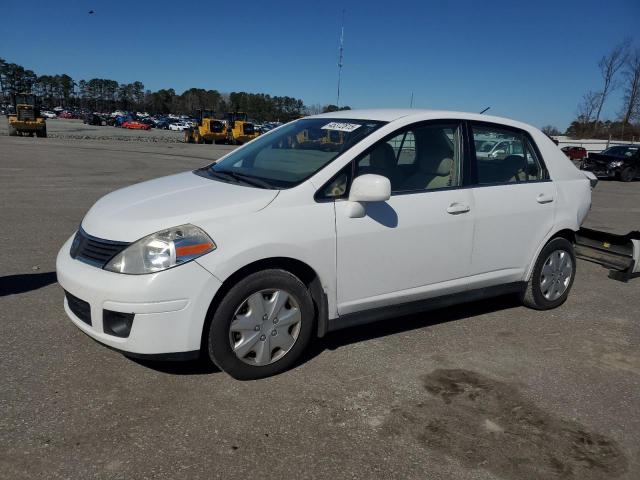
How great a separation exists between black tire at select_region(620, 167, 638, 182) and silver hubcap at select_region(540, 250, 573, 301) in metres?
19.3

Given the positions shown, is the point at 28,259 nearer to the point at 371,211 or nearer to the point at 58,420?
the point at 58,420

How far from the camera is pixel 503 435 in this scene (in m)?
2.94

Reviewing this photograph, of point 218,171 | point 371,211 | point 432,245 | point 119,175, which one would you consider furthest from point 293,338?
point 119,175

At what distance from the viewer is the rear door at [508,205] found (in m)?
4.21

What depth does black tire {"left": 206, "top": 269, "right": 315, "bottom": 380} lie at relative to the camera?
124 inches

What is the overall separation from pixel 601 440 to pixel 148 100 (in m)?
161

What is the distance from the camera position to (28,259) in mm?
5824

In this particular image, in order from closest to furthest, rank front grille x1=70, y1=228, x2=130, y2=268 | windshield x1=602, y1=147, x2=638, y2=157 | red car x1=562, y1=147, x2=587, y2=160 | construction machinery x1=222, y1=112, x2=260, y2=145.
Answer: front grille x1=70, y1=228, x2=130, y2=268, windshield x1=602, y1=147, x2=638, y2=157, red car x1=562, y1=147, x2=587, y2=160, construction machinery x1=222, y1=112, x2=260, y2=145

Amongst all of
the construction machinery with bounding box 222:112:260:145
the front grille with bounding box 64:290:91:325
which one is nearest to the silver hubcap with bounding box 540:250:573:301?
the front grille with bounding box 64:290:91:325

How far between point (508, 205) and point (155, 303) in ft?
9.27

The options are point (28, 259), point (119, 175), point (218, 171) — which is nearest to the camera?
point (218, 171)

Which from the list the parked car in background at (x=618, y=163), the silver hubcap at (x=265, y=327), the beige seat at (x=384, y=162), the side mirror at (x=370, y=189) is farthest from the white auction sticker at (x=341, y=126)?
the parked car in background at (x=618, y=163)

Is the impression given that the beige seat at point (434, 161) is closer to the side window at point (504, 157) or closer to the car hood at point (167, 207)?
the side window at point (504, 157)

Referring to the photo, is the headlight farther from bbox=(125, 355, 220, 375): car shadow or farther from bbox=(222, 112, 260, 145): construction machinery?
bbox=(222, 112, 260, 145): construction machinery
